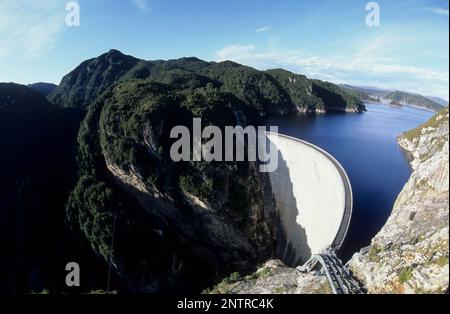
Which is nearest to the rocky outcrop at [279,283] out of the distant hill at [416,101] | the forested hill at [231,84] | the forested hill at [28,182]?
the forested hill at [28,182]

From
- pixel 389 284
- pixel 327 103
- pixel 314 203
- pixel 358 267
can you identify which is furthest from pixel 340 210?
pixel 327 103

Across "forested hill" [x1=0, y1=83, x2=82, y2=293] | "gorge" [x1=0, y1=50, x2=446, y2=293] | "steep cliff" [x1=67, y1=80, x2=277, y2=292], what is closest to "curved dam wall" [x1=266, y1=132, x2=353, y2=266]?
"gorge" [x1=0, y1=50, x2=446, y2=293]

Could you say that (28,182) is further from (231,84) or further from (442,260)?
(231,84)

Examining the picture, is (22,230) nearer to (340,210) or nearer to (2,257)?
(2,257)

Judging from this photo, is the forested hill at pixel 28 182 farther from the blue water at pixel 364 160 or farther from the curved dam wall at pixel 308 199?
the blue water at pixel 364 160

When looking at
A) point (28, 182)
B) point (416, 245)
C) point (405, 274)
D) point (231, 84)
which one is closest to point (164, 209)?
point (28, 182)

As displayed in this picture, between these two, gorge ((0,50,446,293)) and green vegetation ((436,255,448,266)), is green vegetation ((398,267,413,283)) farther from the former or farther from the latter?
gorge ((0,50,446,293))
